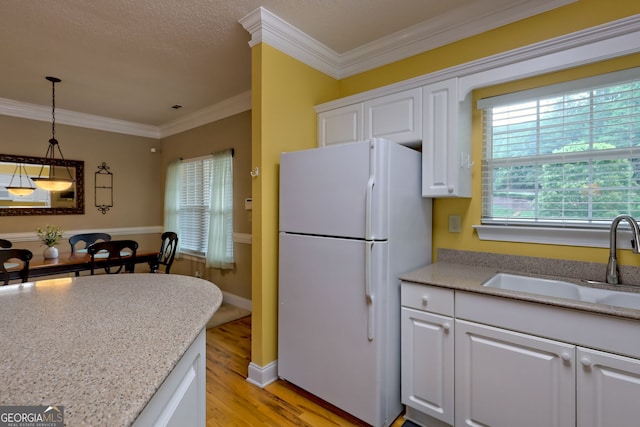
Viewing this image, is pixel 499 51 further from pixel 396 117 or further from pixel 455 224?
pixel 455 224

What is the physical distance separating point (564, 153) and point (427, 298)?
1.24 m

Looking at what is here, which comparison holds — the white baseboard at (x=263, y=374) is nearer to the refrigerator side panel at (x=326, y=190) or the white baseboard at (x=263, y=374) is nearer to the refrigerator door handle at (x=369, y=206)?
the refrigerator side panel at (x=326, y=190)

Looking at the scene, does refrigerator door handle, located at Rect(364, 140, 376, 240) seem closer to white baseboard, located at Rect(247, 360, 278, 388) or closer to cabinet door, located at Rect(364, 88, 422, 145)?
cabinet door, located at Rect(364, 88, 422, 145)

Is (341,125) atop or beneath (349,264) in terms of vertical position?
atop

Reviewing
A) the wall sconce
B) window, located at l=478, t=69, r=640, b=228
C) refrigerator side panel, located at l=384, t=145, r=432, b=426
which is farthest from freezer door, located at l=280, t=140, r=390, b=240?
the wall sconce

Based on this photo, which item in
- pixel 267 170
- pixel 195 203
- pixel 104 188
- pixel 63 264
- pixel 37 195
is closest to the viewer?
pixel 267 170

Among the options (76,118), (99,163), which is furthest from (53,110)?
(99,163)

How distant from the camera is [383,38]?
99.9 inches

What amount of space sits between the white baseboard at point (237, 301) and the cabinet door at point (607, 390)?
3.29 m

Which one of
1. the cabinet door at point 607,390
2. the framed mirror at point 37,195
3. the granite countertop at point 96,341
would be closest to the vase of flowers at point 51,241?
the framed mirror at point 37,195

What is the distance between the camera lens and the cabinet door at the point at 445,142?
2018 mm

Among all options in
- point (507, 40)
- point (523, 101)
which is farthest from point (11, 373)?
point (507, 40)

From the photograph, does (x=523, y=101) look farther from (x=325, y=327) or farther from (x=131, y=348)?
(x=131, y=348)

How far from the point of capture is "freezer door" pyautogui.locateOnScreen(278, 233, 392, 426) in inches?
72.8
